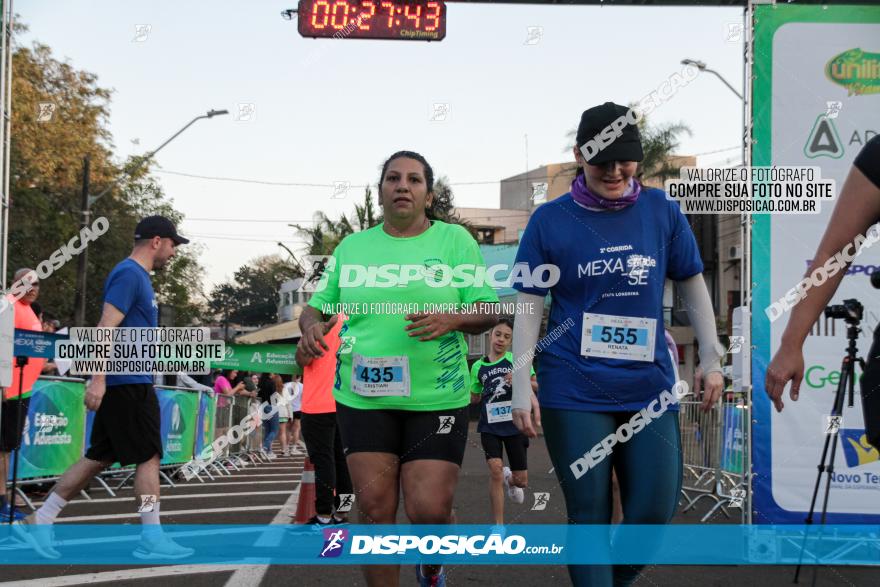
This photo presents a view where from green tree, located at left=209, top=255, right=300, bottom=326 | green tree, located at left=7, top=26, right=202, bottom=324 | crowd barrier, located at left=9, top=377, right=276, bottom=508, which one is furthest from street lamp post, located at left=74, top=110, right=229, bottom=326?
green tree, located at left=209, top=255, right=300, bottom=326

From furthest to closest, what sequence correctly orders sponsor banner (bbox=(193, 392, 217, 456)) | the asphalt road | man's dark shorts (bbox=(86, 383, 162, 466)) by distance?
sponsor banner (bbox=(193, 392, 217, 456))
man's dark shorts (bbox=(86, 383, 162, 466))
the asphalt road

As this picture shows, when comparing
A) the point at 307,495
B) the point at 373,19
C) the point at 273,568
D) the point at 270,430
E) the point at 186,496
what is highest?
the point at 373,19

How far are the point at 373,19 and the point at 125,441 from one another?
413 cm

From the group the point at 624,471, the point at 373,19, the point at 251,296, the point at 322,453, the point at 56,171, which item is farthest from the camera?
the point at 251,296

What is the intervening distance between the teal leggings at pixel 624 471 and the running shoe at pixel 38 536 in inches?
157

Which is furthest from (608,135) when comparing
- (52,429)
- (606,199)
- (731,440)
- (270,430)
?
(270,430)

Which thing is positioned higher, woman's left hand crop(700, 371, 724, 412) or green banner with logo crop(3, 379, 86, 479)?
woman's left hand crop(700, 371, 724, 412)

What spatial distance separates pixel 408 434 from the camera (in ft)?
15.6

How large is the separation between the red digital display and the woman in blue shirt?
4.46 meters

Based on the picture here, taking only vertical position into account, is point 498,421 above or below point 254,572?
above

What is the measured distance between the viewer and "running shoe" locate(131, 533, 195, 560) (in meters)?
6.77

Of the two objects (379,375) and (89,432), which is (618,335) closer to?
(379,375)

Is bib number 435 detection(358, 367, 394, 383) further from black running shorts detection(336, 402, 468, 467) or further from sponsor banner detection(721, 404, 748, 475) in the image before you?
sponsor banner detection(721, 404, 748, 475)

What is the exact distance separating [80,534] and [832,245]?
22.6ft
